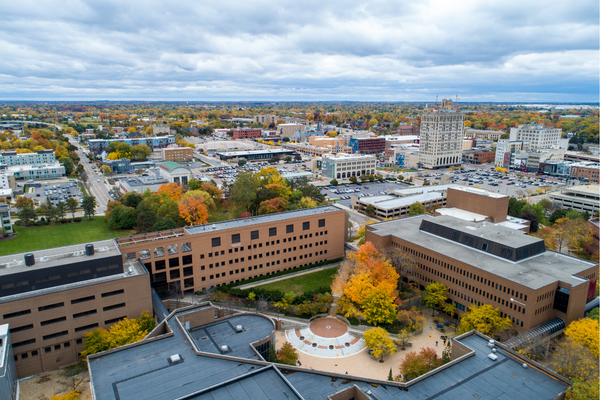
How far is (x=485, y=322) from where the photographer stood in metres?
42.2

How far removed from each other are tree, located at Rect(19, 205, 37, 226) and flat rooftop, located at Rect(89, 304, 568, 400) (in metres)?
65.5

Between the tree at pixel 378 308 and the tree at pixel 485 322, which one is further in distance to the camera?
the tree at pixel 378 308

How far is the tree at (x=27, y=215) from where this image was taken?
269 feet

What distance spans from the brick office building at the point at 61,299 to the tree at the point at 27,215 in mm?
48253

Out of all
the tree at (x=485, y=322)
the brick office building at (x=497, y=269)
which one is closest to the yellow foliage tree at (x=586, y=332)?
the brick office building at (x=497, y=269)

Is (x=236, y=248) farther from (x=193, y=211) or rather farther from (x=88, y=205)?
(x=88, y=205)

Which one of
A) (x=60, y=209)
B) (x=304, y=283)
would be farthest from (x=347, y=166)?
(x=60, y=209)

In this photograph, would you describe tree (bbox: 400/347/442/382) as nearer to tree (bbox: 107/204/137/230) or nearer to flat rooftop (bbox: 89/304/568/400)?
flat rooftop (bbox: 89/304/568/400)

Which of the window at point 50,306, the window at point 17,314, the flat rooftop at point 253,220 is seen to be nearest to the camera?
the window at point 17,314

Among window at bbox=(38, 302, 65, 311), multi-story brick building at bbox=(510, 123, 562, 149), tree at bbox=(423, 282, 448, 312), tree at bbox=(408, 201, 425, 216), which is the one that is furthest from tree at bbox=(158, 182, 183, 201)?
multi-story brick building at bbox=(510, 123, 562, 149)

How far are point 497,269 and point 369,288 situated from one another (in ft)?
51.1

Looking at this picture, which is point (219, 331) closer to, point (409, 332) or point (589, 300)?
point (409, 332)

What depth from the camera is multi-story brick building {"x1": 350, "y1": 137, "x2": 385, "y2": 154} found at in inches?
7126

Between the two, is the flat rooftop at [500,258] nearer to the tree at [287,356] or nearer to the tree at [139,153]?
the tree at [287,356]
